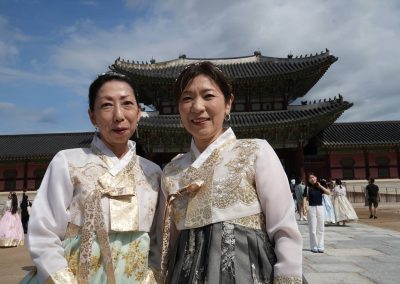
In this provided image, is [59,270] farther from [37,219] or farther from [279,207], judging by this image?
[279,207]

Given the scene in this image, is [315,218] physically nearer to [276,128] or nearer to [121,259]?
[121,259]

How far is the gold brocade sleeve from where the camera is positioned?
1668mm

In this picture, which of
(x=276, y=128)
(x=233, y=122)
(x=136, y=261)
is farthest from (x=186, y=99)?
(x=276, y=128)

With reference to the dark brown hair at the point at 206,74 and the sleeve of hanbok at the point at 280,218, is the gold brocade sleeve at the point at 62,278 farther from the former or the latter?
the dark brown hair at the point at 206,74

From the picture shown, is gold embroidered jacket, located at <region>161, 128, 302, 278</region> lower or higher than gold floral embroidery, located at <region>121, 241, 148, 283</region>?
higher

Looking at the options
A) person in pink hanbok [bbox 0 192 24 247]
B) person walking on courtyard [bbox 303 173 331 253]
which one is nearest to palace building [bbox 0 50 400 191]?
person in pink hanbok [bbox 0 192 24 247]

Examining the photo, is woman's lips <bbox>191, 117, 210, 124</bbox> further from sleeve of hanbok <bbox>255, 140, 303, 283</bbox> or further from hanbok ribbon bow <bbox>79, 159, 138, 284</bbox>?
hanbok ribbon bow <bbox>79, 159, 138, 284</bbox>

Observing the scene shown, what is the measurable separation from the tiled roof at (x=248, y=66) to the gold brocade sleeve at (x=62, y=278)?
17.1 meters

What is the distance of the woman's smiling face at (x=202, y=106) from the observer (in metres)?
1.92

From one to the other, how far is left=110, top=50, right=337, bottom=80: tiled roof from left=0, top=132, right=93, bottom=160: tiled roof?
588 cm

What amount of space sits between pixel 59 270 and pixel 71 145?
879 inches

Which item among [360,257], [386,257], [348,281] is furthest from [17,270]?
[386,257]

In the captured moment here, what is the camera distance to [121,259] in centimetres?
182

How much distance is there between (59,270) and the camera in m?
1.69
